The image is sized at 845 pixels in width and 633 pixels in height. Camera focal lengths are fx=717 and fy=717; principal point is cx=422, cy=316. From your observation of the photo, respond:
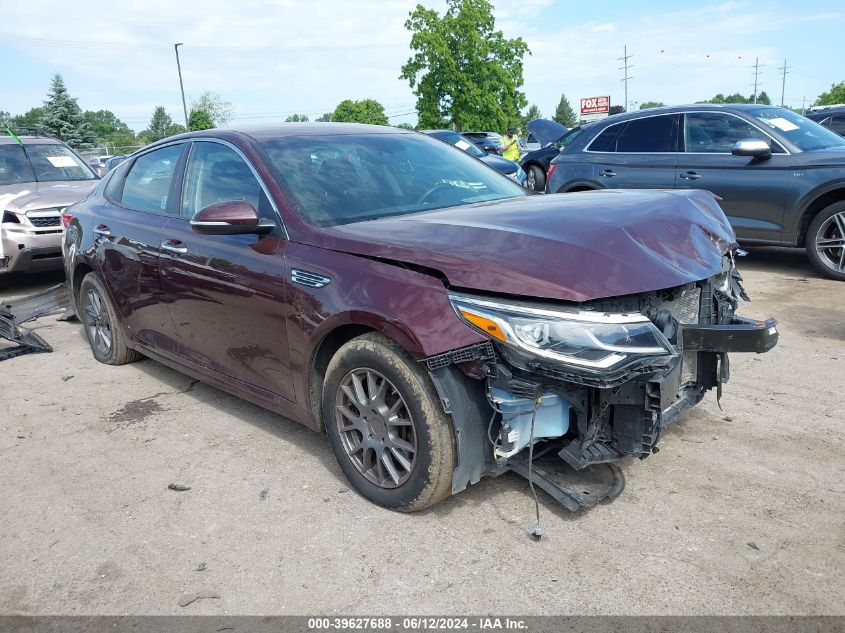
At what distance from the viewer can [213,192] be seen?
409 centimetres

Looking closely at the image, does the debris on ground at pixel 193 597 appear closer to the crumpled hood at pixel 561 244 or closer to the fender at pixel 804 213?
the crumpled hood at pixel 561 244

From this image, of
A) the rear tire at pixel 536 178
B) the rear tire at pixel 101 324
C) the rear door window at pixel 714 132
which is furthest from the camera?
the rear tire at pixel 536 178

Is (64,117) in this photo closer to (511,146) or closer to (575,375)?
(511,146)

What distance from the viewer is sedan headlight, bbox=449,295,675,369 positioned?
2.62 m

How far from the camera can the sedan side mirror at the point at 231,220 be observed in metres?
3.43

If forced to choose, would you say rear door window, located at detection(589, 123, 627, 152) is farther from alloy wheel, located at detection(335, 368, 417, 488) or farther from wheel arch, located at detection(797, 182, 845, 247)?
alloy wheel, located at detection(335, 368, 417, 488)

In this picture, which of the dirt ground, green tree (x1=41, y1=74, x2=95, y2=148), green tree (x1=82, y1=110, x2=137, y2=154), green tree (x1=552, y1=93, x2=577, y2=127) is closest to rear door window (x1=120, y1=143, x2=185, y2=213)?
the dirt ground

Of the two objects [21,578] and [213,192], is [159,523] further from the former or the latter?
[213,192]

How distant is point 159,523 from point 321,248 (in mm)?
1448

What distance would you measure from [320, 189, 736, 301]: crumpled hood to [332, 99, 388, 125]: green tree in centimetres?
7117

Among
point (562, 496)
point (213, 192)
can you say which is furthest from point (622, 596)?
point (213, 192)

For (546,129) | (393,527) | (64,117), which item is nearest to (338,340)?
(393,527)

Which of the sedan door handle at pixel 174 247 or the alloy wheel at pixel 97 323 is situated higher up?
the sedan door handle at pixel 174 247

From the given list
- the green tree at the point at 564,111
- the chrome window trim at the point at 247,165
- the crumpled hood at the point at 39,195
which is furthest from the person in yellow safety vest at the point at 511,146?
the green tree at the point at 564,111
